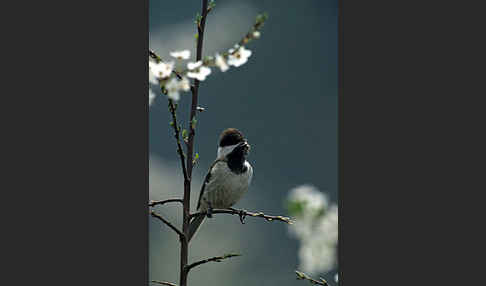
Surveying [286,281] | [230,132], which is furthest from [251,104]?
[286,281]

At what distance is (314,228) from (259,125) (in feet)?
1.64

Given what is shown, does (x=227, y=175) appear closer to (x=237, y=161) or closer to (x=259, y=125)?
(x=237, y=161)

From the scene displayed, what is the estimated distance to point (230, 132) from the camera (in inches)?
88.0

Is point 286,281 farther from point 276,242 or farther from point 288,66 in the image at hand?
point 288,66

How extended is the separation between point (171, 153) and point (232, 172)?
299 mm

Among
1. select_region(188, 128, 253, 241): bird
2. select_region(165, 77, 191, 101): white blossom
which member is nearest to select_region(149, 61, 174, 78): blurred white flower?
select_region(165, 77, 191, 101): white blossom

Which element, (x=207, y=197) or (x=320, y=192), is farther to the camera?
(x=207, y=197)

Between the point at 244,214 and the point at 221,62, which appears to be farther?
the point at 244,214

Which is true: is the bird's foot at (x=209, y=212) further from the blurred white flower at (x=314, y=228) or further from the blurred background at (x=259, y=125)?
the blurred white flower at (x=314, y=228)

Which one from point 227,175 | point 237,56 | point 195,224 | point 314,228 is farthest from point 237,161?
point 237,56

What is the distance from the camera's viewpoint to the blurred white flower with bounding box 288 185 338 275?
6.13ft

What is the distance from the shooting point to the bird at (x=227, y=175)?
2.25m

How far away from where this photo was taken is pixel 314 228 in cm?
196

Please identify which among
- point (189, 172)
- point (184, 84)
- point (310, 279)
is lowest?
point (310, 279)
